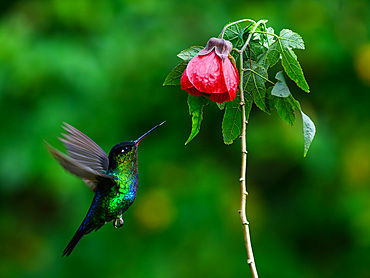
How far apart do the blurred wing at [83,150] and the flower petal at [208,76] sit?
0.34m

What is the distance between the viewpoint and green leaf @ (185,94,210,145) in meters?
1.06

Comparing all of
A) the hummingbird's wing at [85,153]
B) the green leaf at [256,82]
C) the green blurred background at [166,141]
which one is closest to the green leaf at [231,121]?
the green leaf at [256,82]

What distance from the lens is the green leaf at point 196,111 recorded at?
106 centimetres

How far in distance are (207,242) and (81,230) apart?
2.09 meters

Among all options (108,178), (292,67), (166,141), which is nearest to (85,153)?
(108,178)

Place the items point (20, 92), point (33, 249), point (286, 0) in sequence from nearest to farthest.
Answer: point (20, 92) → point (286, 0) → point (33, 249)

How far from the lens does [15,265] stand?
3545 mm

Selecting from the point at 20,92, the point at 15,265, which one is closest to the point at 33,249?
the point at 15,265

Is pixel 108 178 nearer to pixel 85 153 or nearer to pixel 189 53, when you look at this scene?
pixel 85 153

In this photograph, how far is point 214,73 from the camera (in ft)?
3.17

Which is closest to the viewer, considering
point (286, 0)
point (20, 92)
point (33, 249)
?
point (20, 92)

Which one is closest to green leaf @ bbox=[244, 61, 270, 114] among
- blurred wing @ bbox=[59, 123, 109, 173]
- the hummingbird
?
the hummingbird

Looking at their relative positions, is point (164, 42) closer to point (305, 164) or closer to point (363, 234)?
point (305, 164)

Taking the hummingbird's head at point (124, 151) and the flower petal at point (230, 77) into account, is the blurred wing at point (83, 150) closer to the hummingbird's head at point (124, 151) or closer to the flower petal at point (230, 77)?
the hummingbird's head at point (124, 151)
